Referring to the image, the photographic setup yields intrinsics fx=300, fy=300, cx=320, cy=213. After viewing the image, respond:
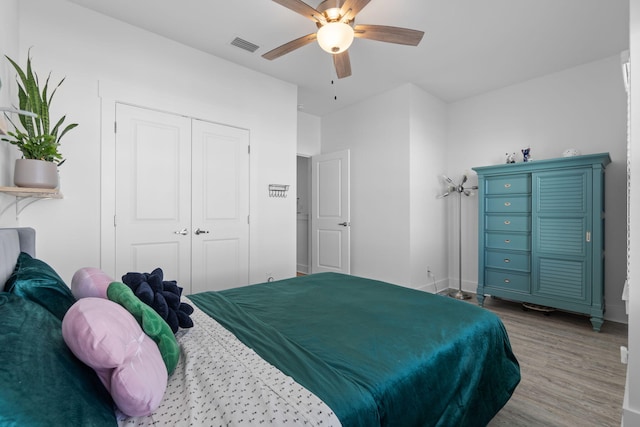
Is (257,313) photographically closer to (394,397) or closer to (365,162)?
(394,397)

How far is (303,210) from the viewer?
6.12 meters

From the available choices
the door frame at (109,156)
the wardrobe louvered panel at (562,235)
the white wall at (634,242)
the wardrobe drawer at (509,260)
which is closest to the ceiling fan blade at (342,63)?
the white wall at (634,242)

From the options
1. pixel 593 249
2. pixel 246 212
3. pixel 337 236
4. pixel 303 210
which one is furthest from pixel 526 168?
pixel 303 210

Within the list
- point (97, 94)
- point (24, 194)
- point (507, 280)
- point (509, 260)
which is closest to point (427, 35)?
point (509, 260)

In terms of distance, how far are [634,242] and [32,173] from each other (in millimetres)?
3293

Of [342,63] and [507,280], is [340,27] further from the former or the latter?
[507,280]

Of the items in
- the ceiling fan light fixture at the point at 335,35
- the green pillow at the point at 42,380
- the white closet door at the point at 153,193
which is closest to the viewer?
the green pillow at the point at 42,380

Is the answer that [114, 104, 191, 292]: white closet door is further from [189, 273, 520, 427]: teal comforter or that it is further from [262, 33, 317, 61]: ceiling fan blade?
[189, 273, 520, 427]: teal comforter

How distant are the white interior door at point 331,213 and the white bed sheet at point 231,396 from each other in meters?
3.59

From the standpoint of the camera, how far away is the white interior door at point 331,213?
4.66m

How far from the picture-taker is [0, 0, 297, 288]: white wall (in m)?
2.39

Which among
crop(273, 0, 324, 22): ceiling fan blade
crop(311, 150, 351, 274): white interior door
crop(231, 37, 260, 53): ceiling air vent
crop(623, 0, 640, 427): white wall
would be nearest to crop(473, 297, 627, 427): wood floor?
crop(623, 0, 640, 427): white wall

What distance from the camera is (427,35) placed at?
2930 millimetres

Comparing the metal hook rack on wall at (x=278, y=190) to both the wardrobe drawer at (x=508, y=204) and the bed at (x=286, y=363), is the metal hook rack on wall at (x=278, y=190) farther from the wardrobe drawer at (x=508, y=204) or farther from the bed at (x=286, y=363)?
the wardrobe drawer at (x=508, y=204)
